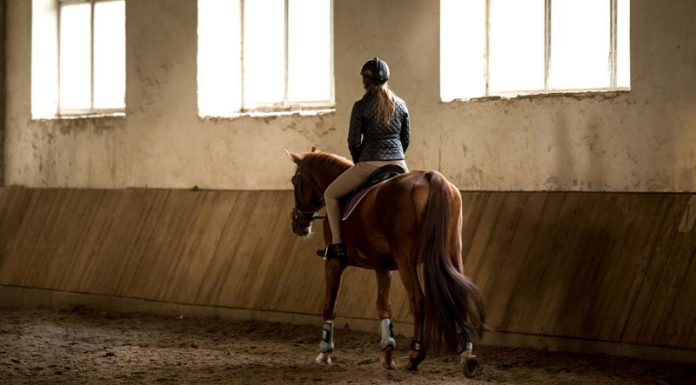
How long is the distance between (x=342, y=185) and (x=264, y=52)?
394 centimetres

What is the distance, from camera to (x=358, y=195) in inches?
326

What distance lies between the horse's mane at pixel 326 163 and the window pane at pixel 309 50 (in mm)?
2570

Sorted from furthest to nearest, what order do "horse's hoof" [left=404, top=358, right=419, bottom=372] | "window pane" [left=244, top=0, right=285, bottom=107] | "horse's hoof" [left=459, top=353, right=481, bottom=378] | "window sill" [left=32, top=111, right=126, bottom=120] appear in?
1. "window sill" [left=32, top=111, right=126, bottom=120]
2. "window pane" [left=244, top=0, right=285, bottom=107]
3. "horse's hoof" [left=404, top=358, right=419, bottom=372]
4. "horse's hoof" [left=459, top=353, right=481, bottom=378]

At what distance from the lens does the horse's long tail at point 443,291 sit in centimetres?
748

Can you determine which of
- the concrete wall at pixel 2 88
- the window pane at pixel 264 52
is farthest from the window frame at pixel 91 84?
the window pane at pixel 264 52

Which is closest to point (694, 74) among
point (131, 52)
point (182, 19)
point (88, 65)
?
point (182, 19)

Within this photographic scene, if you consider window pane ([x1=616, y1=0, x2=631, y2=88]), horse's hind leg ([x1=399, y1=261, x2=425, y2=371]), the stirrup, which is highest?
window pane ([x1=616, y1=0, x2=631, y2=88])

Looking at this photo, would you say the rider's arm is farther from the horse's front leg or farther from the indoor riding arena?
the horse's front leg

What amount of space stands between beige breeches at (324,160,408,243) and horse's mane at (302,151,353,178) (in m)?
0.26

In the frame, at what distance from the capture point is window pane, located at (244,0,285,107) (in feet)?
38.6

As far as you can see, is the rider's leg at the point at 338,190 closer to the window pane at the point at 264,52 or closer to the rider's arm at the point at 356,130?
the rider's arm at the point at 356,130

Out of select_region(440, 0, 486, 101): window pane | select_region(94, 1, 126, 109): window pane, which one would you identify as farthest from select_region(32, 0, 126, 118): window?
select_region(440, 0, 486, 101): window pane

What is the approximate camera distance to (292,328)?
10.4 metres

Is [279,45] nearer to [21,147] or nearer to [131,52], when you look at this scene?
[131,52]
